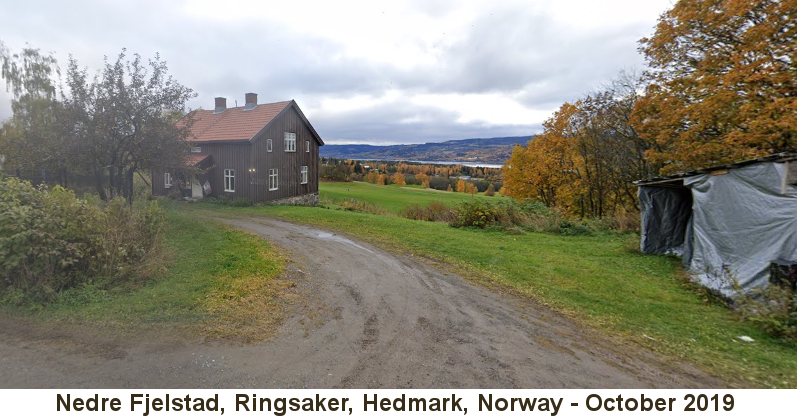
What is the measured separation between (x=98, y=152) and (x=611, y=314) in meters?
16.3

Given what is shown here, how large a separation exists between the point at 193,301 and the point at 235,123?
22693 millimetres

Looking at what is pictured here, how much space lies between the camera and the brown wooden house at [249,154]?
23891mm

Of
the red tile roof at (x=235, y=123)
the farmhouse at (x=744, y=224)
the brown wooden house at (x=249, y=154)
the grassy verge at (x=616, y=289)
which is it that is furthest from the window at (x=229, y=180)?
the farmhouse at (x=744, y=224)

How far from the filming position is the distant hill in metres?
117

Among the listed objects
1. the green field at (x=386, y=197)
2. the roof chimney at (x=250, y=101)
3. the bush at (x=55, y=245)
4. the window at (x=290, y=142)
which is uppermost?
the roof chimney at (x=250, y=101)

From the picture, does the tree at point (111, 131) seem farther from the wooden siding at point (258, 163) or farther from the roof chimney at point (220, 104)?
the roof chimney at point (220, 104)

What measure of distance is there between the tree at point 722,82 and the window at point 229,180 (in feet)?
79.2

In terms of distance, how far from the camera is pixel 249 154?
23625mm

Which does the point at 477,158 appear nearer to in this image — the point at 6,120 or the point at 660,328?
the point at 6,120

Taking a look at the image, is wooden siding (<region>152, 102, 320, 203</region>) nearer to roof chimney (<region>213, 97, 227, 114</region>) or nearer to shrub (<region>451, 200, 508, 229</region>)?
roof chimney (<region>213, 97, 227, 114</region>)

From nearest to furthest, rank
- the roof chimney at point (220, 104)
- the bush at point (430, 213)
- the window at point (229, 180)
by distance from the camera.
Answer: the window at point (229, 180) < the bush at point (430, 213) < the roof chimney at point (220, 104)

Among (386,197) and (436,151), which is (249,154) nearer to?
(386,197)

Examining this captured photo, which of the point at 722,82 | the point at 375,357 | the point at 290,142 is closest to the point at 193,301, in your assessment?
the point at 375,357

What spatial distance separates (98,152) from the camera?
12414mm
